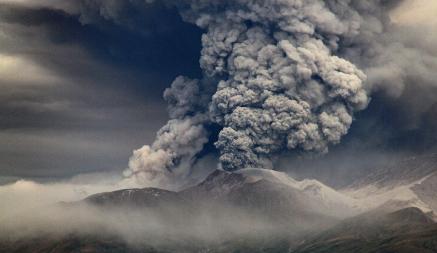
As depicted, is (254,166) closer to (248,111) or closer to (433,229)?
(248,111)

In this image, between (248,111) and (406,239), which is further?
(406,239)

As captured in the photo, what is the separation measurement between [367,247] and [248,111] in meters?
71.4

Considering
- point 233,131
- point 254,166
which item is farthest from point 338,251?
point 233,131

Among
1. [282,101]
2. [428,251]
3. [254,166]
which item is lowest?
[428,251]

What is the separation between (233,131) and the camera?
14700 centimetres

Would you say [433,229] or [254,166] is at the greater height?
[254,166]

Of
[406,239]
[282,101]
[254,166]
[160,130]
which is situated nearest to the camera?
[282,101]

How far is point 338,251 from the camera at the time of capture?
199625 millimetres

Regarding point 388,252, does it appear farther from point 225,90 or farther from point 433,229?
point 225,90

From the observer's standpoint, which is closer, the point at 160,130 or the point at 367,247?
the point at 160,130

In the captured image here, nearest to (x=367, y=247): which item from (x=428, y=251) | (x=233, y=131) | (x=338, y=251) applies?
(x=338, y=251)

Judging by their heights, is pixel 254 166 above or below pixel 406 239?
above

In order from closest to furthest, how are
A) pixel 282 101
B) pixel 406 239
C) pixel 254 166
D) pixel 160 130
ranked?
pixel 282 101 < pixel 254 166 < pixel 160 130 < pixel 406 239

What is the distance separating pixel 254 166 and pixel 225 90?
19.2m
